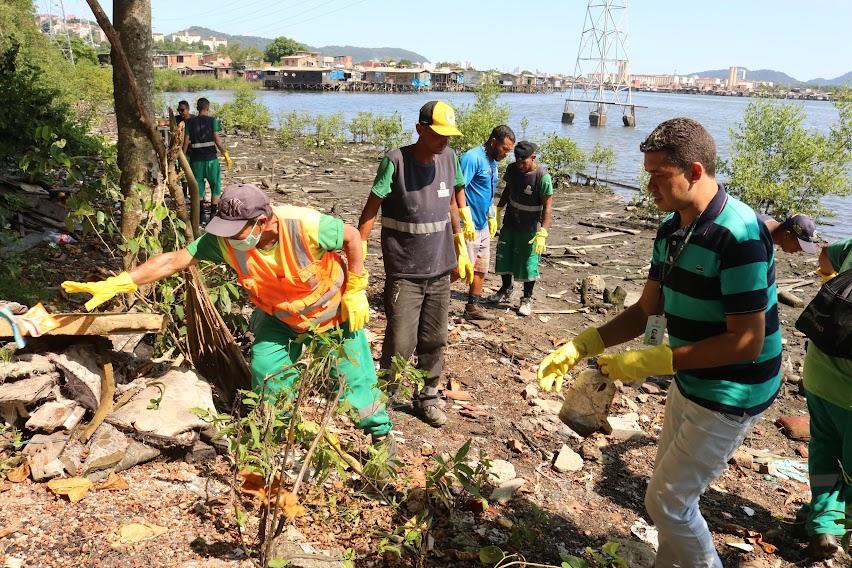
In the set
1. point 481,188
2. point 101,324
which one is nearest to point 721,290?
point 101,324

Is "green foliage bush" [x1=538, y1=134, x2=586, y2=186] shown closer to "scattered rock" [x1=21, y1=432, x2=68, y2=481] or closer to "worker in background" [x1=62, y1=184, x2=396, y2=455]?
"worker in background" [x1=62, y1=184, x2=396, y2=455]

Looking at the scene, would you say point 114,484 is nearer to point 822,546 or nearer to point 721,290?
point 721,290

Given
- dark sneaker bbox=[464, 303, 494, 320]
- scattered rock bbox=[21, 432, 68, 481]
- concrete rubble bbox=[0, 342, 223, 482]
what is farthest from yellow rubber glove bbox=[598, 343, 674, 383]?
dark sneaker bbox=[464, 303, 494, 320]

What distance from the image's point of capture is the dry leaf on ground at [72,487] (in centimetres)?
283

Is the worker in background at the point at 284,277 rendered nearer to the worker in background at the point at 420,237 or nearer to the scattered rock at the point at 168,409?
the scattered rock at the point at 168,409

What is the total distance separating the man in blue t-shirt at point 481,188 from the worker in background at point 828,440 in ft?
10.8

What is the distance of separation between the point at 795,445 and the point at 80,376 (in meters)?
4.79

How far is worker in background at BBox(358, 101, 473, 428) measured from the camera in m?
3.95

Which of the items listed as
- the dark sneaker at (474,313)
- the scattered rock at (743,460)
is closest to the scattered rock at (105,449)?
the scattered rock at (743,460)

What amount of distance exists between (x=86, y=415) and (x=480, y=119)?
14.5 metres

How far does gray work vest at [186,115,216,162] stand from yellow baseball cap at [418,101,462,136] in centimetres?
607

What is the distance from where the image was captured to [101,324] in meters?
3.24

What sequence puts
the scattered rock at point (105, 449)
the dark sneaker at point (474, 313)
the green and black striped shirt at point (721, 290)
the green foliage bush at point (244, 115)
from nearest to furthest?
the green and black striped shirt at point (721, 290)
the scattered rock at point (105, 449)
the dark sneaker at point (474, 313)
the green foliage bush at point (244, 115)

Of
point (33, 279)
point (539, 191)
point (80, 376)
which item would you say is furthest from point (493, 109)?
point (80, 376)
